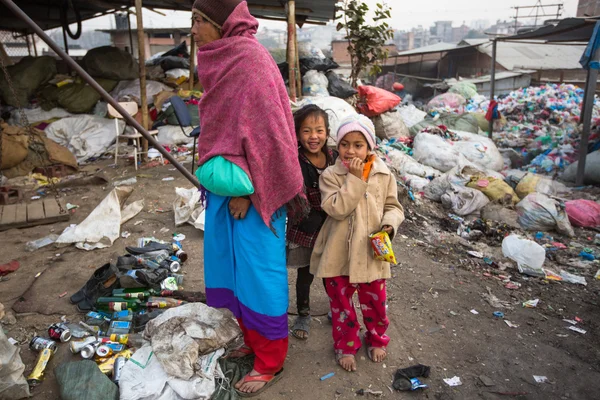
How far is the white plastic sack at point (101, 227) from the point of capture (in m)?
3.77

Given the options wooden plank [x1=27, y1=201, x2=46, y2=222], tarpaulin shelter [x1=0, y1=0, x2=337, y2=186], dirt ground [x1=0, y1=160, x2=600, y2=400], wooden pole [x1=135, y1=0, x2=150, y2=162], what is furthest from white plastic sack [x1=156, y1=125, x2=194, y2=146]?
dirt ground [x1=0, y1=160, x2=600, y2=400]

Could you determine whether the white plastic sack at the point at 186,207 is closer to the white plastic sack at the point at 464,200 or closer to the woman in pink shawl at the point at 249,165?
the woman in pink shawl at the point at 249,165

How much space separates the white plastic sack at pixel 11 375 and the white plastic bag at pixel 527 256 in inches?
147

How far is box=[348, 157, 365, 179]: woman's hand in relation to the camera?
1.97 m

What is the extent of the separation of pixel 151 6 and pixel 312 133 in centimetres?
787

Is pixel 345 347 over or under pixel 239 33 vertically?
under

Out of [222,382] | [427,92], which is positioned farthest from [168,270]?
[427,92]

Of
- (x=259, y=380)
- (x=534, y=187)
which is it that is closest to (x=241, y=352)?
(x=259, y=380)

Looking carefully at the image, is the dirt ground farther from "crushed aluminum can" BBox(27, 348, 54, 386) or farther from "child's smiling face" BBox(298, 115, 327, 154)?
"child's smiling face" BBox(298, 115, 327, 154)

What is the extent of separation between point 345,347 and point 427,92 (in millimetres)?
19396

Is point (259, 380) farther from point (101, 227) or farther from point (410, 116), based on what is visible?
point (410, 116)

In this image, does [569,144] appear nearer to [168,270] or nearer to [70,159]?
[168,270]

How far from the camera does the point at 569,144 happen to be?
312 inches

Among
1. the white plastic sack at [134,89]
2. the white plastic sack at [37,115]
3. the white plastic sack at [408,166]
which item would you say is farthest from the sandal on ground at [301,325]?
the white plastic sack at [37,115]
